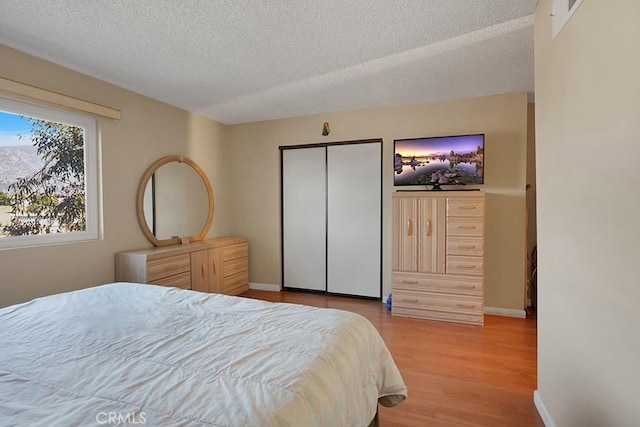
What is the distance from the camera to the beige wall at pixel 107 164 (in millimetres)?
2438

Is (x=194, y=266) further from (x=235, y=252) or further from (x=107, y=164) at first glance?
(x=107, y=164)

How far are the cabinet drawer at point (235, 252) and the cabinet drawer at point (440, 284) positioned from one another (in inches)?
86.8

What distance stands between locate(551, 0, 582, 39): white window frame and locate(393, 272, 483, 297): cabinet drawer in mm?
2365

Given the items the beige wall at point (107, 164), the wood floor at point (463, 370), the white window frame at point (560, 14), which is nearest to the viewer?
the white window frame at point (560, 14)

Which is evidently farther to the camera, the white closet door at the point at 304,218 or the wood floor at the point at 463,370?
the white closet door at the point at 304,218

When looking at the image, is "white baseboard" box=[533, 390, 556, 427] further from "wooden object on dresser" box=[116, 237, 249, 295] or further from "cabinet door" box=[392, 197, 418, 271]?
"wooden object on dresser" box=[116, 237, 249, 295]

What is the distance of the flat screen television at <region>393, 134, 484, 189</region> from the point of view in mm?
3438

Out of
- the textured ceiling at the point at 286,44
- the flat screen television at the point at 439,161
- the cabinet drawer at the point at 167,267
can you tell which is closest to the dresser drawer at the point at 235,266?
the cabinet drawer at the point at 167,267

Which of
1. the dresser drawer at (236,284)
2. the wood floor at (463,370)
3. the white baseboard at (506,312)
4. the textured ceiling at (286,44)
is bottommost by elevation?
the wood floor at (463,370)

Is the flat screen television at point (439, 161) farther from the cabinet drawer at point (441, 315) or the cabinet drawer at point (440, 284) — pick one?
the cabinet drawer at point (441, 315)

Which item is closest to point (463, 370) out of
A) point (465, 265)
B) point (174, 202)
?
point (465, 265)

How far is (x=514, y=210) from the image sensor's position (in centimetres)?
347

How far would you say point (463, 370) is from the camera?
234 centimetres

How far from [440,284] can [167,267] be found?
9.73 feet
